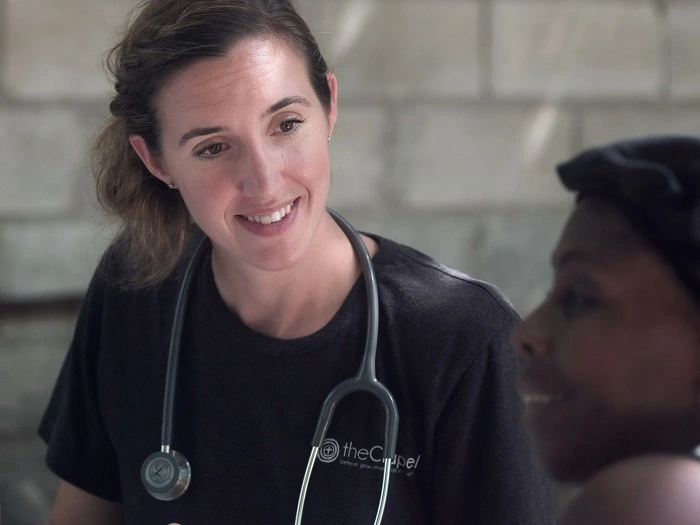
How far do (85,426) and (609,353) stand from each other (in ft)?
3.85

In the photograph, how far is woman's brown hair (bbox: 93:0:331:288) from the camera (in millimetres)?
1542

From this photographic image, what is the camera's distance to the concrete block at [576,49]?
295 centimetres

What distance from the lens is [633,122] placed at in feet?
10.2

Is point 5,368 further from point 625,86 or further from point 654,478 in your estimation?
point 654,478

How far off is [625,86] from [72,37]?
1.50 meters

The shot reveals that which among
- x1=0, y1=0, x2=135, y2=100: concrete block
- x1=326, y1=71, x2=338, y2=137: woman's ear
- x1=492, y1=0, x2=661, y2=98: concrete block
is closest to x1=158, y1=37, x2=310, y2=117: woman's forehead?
x1=326, y1=71, x2=338, y2=137: woman's ear

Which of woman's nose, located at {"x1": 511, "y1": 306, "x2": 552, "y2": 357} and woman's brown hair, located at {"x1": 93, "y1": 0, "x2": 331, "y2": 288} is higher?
woman's brown hair, located at {"x1": 93, "y1": 0, "x2": 331, "y2": 288}

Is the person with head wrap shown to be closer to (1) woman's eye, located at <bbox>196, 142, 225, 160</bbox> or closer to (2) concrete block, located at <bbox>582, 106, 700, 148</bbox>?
(1) woman's eye, located at <bbox>196, 142, 225, 160</bbox>

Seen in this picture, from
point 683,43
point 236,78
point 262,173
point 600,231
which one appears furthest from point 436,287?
point 683,43

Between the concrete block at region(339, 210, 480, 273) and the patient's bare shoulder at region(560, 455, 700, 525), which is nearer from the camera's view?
the patient's bare shoulder at region(560, 455, 700, 525)

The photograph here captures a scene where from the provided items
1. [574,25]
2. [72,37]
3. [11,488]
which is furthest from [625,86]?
[11,488]

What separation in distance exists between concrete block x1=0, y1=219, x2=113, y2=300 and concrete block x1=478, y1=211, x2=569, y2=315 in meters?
1.06

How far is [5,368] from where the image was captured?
2650 millimetres

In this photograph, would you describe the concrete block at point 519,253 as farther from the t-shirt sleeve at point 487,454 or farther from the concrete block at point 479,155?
the t-shirt sleeve at point 487,454
